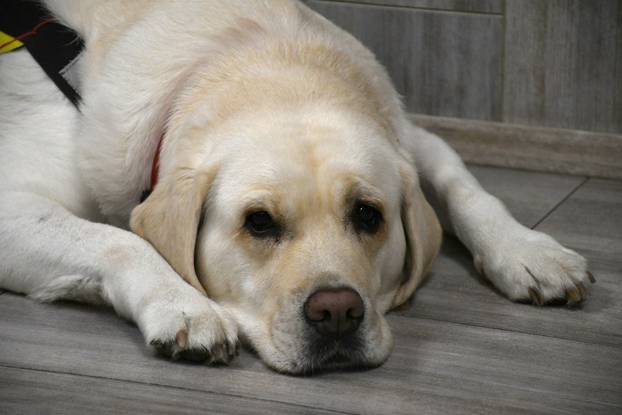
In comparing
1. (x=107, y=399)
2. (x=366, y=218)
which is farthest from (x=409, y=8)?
(x=107, y=399)

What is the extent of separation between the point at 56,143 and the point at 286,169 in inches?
32.8

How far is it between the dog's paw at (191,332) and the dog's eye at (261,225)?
0.20 m

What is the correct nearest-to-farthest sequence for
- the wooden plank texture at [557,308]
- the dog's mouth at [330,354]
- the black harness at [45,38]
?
the dog's mouth at [330,354] → the wooden plank texture at [557,308] → the black harness at [45,38]

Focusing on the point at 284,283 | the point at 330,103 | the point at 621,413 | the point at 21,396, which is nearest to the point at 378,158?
the point at 330,103

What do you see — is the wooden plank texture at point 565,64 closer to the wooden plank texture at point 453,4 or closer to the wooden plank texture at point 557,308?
the wooden plank texture at point 453,4

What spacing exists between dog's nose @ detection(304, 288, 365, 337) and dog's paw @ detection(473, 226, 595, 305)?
2.18ft

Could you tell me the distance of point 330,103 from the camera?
2.75 metres

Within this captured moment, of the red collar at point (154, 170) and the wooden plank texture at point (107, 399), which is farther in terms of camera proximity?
the red collar at point (154, 170)

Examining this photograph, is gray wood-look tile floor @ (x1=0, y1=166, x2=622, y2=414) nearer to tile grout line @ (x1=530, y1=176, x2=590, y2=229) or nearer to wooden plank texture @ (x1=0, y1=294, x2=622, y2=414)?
wooden plank texture @ (x1=0, y1=294, x2=622, y2=414)

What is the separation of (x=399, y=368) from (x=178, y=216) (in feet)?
2.06

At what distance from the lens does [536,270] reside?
2.93 m

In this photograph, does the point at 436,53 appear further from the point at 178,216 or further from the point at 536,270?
the point at 178,216

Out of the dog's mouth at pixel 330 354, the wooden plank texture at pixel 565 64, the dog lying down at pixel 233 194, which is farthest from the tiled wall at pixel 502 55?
the dog's mouth at pixel 330 354

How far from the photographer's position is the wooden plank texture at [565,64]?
13.0 ft
